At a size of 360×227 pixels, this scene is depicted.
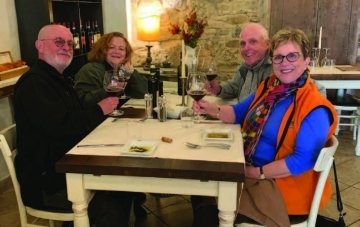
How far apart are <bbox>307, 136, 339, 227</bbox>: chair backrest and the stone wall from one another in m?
3.01

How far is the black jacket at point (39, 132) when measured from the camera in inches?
68.6

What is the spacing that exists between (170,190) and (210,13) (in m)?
3.33

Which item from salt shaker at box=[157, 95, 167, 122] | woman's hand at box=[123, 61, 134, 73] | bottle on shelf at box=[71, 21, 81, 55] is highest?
bottle on shelf at box=[71, 21, 81, 55]

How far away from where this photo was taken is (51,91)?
184 centimetres

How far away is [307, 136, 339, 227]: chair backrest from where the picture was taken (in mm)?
1478

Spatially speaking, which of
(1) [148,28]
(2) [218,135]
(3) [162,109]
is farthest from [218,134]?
(1) [148,28]

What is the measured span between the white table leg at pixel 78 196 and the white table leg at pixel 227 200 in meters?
0.56

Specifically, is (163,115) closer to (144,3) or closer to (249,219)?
(249,219)

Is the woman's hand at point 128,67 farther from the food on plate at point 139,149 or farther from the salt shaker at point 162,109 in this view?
the food on plate at point 139,149

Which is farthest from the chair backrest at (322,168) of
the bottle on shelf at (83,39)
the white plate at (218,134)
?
the bottle on shelf at (83,39)

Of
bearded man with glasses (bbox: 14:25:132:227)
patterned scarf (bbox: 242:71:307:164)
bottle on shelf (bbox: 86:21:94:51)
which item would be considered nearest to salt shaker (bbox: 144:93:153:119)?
bearded man with glasses (bbox: 14:25:132:227)

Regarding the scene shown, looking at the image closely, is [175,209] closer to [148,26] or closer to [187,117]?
[187,117]

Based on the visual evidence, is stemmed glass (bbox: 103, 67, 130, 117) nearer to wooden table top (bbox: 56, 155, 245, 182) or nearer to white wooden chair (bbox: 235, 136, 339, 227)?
wooden table top (bbox: 56, 155, 245, 182)

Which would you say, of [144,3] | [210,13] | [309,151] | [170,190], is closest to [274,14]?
[210,13]
